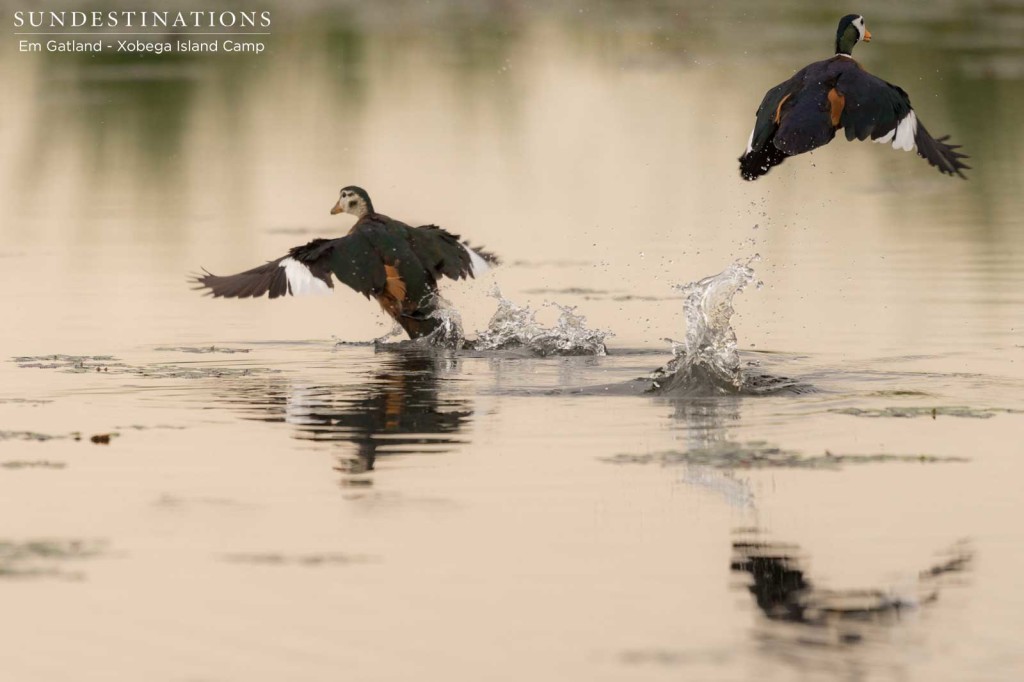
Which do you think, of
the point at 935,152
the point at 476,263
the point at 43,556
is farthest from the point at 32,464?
the point at 476,263

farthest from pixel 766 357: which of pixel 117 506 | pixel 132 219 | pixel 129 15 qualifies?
pixel 129 15

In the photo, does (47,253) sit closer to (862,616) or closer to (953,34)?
(862,616)

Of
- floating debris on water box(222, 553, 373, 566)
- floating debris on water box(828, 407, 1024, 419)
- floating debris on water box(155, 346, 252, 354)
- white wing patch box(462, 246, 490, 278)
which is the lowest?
floating debris on water box(222, 553, 373, 566)

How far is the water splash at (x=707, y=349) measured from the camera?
12341 mm

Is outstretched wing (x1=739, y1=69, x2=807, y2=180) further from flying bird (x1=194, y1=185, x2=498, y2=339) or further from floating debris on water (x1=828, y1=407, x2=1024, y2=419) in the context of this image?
flying bird (x1=194, y1=185, x2=498, y2=339)

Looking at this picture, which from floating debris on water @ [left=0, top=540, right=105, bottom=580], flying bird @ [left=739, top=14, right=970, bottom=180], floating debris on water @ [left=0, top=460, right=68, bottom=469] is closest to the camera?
floating debris on water @ [left=0, top=540, right=105, bottom=580]

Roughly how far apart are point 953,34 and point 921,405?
25576mm

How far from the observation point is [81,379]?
1295 cm

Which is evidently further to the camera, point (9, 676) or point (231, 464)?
point (231, 464)

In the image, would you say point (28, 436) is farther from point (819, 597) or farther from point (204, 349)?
point (819, 597)

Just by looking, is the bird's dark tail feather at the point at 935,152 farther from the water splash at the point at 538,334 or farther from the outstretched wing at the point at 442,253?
the outstretched wing at the point at 442,253

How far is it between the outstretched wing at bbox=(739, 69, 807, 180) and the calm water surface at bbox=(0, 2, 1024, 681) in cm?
122

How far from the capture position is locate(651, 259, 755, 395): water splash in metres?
12.3

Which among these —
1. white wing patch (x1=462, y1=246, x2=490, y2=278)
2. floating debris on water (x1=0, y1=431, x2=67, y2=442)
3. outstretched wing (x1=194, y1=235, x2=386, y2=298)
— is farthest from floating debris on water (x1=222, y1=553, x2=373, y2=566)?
white wing patch (x1=462, y1=246, x2=490, y2=278)
